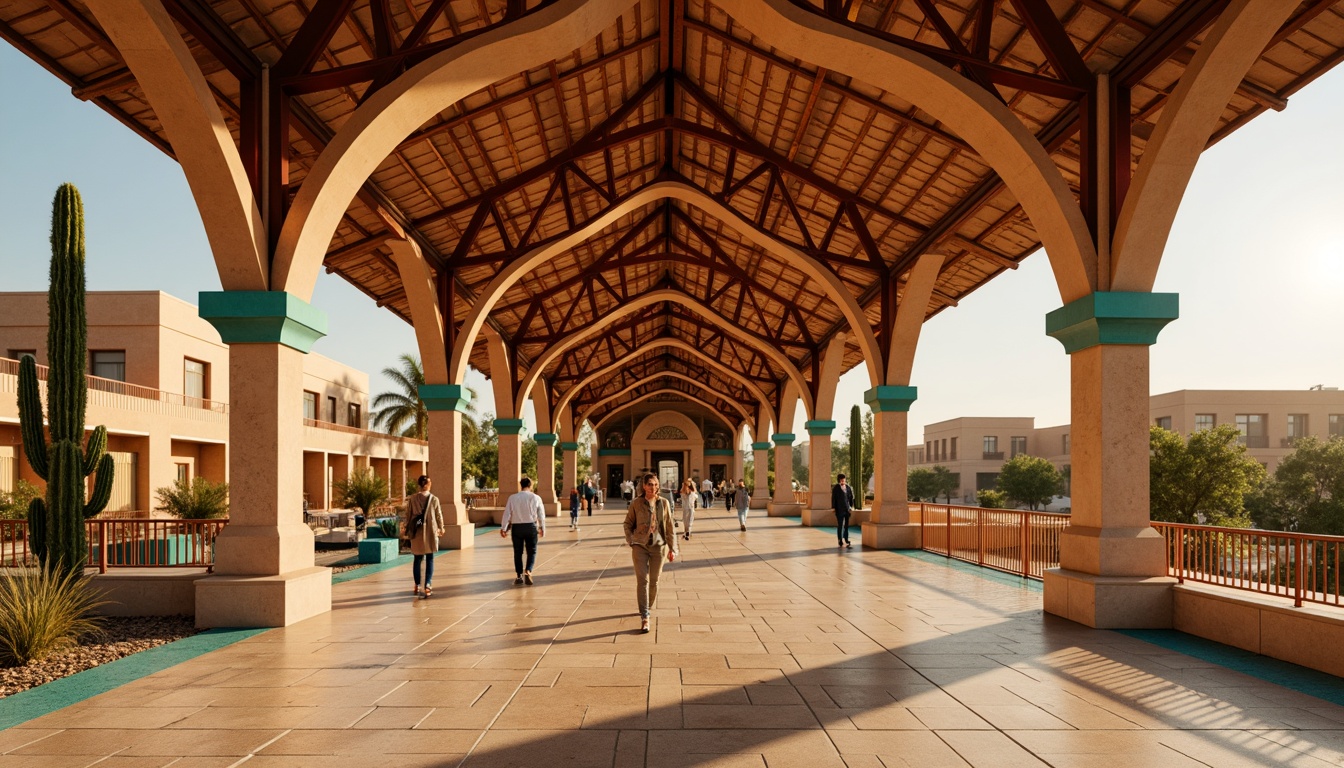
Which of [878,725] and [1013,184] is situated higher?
[1013,184]

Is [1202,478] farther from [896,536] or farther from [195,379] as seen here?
[195,379]

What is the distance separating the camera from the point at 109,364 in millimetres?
26438

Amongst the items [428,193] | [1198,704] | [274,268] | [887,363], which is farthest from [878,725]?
[887,363]

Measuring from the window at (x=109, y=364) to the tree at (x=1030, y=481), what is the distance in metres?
45.8

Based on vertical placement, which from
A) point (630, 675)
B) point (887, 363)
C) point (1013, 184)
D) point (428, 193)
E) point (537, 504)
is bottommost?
point (630, 675)

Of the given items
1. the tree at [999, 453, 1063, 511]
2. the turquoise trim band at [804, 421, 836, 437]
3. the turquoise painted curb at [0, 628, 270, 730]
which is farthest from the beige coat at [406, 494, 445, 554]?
the tree at [999, 453, 1063, 511]

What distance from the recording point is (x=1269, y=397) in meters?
49.4

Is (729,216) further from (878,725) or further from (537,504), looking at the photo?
(878,725)

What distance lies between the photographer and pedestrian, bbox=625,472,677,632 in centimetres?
785

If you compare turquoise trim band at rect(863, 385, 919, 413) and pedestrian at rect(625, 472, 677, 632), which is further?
turquoise trim band at rect(863, 385, 919, 413)

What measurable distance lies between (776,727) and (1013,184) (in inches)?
254

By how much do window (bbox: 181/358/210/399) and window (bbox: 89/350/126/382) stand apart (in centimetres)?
192

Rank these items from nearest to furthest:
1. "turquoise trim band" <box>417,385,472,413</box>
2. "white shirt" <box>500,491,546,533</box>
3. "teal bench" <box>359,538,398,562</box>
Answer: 1. "white shirt" <box>500,491,546,533</box>
2. "teal bench" <box>359,538,398,562</box>
3. "turquoise trim band" <box>417,385,472,413</box>

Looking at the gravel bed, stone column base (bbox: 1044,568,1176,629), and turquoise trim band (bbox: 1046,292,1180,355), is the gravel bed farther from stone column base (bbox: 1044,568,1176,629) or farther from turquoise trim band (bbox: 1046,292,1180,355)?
turquoise trim band (bbox: 1046,292,1180,355)
